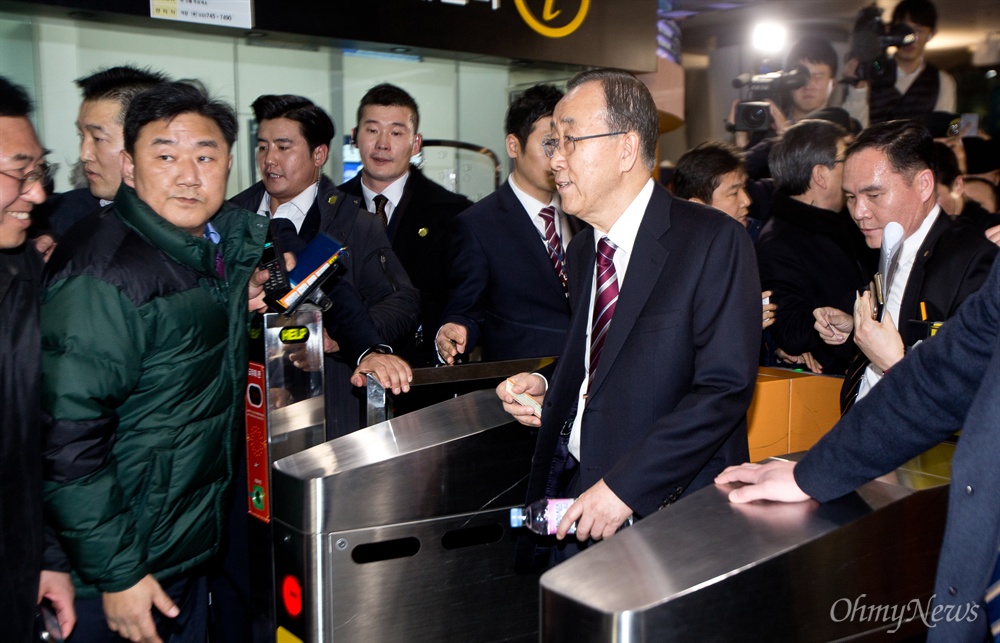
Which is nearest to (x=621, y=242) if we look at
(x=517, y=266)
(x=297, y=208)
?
(x=517, y=266)

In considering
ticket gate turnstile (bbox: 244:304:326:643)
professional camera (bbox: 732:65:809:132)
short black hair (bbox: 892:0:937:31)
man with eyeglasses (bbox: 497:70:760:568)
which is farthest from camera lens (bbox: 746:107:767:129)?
ticket gate turnstile (bbox: 244:304:326:643)

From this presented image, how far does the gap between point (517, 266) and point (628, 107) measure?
4.21ft

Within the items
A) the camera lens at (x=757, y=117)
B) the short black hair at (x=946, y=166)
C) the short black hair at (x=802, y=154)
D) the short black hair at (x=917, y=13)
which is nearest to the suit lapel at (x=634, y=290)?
the short black hair at (x=802, y=154)

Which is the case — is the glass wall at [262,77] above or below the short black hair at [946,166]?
above

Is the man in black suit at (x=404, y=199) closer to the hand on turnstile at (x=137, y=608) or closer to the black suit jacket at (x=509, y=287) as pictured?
the black suit jacket at (x=509, y=287)

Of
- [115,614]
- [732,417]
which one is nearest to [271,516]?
[115,614]

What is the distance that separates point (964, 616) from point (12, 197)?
5.29ft

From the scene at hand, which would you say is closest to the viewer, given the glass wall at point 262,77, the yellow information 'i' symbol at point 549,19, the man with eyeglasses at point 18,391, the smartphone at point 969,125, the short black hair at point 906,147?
the man with eyeglasses at point 18,391

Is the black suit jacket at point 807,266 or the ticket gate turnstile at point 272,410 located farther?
the black suit jacket at point 807,266

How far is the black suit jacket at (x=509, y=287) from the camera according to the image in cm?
315

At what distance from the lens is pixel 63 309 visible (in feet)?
5.55

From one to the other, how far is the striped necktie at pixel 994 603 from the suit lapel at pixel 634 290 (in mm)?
757

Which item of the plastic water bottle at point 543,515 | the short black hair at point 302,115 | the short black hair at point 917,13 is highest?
the short black hair at point 917,13

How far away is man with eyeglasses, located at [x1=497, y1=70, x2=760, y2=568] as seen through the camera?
1.74 m
